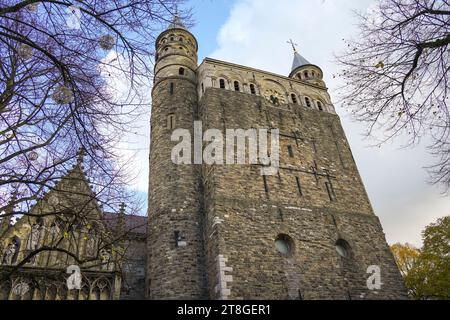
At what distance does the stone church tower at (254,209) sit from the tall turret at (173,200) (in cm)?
4

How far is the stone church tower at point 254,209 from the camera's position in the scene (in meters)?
12.4

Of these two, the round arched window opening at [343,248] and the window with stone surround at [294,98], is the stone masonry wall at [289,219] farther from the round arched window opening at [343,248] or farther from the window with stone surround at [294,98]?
the window with stone surround at [294,98]

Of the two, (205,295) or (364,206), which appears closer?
(205,295)

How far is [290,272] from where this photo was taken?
1262 centimetres

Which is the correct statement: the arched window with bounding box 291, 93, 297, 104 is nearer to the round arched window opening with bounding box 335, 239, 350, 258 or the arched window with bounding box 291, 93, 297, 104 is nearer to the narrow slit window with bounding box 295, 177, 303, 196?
the narrow slit window with bounding box 295, 177, 303, 196

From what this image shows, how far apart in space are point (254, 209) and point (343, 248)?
4.43m

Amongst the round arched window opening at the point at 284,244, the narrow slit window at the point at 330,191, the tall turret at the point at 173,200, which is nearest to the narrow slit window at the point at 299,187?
Result: the narrow slit window at the point at 330,191

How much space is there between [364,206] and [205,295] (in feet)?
29.7

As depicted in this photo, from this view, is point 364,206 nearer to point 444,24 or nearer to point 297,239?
point 297,239

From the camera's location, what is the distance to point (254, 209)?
13852 mm
